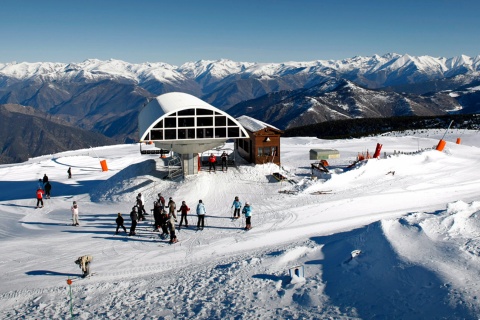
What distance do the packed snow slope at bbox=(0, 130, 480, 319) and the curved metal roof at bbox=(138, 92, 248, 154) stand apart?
2189 mm

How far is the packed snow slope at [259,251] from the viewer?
11.2 m

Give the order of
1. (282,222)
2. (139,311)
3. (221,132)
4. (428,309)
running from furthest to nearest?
(221,132)
(282,222)
(139,311)
(428,309)

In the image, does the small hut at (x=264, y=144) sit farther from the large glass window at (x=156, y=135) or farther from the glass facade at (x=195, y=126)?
the large glass window at (x=156, y=135)

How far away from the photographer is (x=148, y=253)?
16.2 metres

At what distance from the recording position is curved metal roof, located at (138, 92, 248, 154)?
27.0m

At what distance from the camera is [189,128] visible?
27594 mm

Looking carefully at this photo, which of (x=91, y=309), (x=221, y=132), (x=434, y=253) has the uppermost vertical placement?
(x=221, y=132)

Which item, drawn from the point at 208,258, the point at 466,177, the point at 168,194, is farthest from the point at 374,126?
the point at 208,258

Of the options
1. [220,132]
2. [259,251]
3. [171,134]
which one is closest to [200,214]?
[259,251]

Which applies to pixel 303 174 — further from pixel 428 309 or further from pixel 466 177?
pixel 428 309

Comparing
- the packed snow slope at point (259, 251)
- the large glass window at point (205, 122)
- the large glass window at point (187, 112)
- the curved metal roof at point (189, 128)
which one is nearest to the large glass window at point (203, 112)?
the curved metal roof at point (189, 128)

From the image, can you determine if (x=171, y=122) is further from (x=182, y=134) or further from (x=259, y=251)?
(x=259, y=251)

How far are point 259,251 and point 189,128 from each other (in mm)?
13555

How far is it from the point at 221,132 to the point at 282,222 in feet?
32.6
